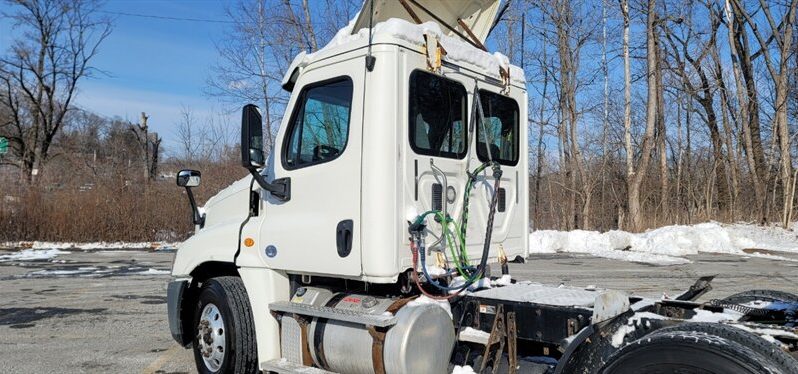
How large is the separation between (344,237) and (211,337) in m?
1.70

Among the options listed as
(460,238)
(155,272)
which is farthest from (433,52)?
(155,272)

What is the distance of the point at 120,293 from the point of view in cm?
1013

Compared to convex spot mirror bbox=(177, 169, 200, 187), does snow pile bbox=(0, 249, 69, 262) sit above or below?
below

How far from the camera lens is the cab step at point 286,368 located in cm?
423

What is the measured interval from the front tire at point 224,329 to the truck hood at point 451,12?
2.48 metres

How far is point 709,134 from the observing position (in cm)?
3102

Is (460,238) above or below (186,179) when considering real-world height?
below

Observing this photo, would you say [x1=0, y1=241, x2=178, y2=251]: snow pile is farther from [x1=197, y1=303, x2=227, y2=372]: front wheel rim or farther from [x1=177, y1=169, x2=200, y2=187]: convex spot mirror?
[x1=197, y1=303, x2=227, y2=372]: front wheel rim

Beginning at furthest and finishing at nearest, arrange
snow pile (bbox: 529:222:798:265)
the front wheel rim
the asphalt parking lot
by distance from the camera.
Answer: snow pile (bbox: 529:222:798:265) < the asphalt parking lot < the front wheel rim

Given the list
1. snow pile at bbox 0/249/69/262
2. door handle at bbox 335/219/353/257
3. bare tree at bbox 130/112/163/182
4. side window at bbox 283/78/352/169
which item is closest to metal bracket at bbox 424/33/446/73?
side window at bbox 283/78/352/169

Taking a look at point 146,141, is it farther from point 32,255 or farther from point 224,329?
point 224,329

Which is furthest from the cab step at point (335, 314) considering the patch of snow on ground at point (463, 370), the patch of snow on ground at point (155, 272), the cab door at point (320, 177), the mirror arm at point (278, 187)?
the patch of snow on ground at point (155, 272)

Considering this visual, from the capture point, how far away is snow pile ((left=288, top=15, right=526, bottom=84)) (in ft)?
13.5

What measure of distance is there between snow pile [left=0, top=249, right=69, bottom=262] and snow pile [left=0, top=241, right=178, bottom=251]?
87 cm
